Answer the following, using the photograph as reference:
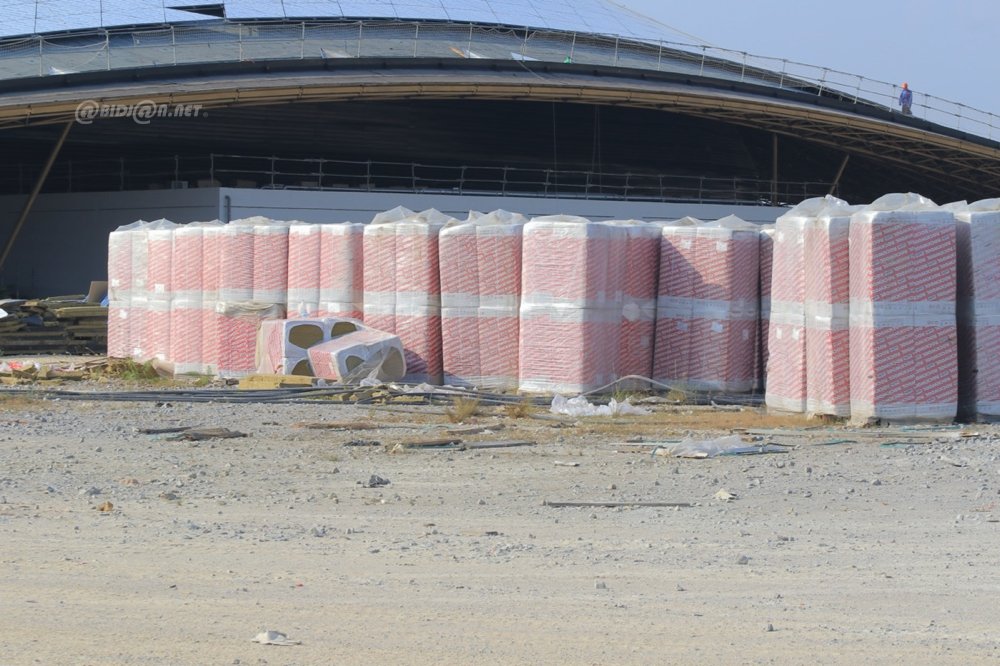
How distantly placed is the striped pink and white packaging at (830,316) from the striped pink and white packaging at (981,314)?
141 centimetres

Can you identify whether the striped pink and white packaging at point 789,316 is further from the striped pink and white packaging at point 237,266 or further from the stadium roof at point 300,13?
the stadium roof at point 300,13

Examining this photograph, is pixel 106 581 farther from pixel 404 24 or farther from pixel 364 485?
pixel 404 24

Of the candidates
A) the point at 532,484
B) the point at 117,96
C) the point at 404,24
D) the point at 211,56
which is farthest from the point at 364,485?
the point at 404,24

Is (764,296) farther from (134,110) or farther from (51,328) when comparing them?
(134,110)

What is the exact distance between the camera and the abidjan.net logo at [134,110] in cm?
3288

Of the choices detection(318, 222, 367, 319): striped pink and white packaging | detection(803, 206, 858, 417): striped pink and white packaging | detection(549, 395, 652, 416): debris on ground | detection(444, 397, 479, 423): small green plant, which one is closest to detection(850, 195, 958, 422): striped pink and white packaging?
detection(803, 206, 858, 417): striped pink and white packaging

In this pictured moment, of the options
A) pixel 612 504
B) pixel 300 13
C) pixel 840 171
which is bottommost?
pixel 612 504

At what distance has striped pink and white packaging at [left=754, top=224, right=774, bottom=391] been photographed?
56.9ft

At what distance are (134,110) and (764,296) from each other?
22.6 m

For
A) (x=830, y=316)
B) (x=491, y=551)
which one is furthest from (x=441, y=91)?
(x=491, y=551)

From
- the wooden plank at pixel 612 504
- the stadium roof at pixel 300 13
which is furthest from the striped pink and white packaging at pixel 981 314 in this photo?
the stadium roof at pixel 300 13

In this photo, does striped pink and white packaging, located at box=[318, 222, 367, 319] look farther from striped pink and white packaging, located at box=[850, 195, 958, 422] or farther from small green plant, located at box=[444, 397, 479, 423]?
striped pink and white packaging, located at box=[850, 195, 958, 422]

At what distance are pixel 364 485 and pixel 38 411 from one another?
22.9 feet

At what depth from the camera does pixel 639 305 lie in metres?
17.6
